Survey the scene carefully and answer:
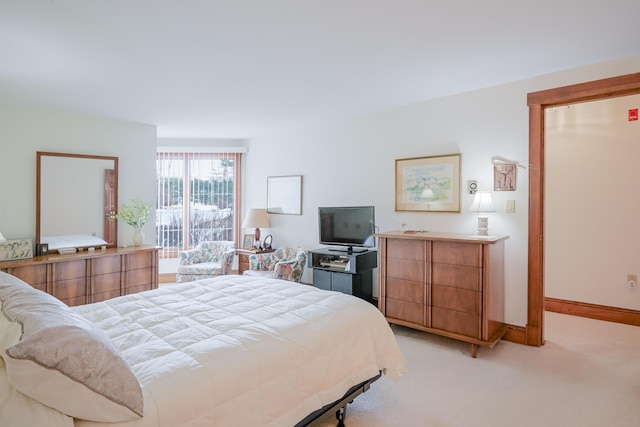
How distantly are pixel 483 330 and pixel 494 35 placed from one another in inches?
91.7

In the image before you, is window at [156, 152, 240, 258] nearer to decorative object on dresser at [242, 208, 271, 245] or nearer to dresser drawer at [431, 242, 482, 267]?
decorative object on dresser at [242, 208, 271, 245]

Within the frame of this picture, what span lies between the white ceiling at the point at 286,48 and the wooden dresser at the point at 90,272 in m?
1.72

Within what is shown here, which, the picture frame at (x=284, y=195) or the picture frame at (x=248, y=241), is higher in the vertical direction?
the picture frame at (x=284, y=195)

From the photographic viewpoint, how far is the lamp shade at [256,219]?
5629 millimetres

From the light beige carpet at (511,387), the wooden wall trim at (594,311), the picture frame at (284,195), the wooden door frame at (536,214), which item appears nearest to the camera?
the light beige carpet at (511,387)

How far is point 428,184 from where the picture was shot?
4.00 m

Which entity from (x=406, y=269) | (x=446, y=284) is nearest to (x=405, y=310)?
(x=406, y=269)

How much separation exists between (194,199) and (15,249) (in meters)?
2.72

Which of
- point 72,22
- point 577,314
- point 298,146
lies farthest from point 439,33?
point 577,314

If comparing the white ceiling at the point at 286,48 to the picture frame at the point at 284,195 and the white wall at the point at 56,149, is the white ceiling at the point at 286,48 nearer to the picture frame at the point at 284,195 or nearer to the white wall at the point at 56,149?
the white wall at the point at 56,149

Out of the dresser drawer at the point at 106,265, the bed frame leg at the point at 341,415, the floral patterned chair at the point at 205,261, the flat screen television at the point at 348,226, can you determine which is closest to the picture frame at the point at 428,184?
the flat screen television at the point at 348,226

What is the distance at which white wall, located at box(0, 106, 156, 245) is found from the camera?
13.0ft

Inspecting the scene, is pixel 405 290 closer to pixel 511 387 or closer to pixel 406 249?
pixel 406 249

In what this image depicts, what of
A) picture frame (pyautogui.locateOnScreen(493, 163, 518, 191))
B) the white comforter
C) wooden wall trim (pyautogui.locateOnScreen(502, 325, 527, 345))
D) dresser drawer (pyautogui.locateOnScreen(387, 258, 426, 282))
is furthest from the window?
→ wooden wall trim (pyautogui.locateOnScreen(502, 325, 527, 345))
